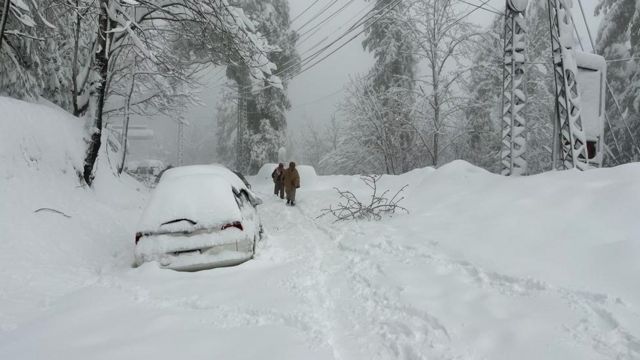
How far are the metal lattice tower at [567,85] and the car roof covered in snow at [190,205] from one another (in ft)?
23.8

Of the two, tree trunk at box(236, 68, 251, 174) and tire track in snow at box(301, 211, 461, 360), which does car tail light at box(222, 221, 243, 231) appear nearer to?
tire track in snow at box(301, 211, 461, 360)

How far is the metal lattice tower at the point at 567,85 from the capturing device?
953 cm

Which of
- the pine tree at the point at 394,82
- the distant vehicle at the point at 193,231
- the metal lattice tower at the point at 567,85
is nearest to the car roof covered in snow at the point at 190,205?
the distant vehicle at the point at 193,231

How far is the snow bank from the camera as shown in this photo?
18.7 feet

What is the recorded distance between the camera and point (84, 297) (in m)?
5.20

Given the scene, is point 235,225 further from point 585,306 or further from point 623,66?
point 623,66

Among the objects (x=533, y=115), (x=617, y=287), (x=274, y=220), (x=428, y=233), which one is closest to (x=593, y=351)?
(x=617, y=287)

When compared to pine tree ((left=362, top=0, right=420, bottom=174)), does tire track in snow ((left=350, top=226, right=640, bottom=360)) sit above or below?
below

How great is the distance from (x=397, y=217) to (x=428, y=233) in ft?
7.61

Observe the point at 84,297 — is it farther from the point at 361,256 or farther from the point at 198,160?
the point at 198,160

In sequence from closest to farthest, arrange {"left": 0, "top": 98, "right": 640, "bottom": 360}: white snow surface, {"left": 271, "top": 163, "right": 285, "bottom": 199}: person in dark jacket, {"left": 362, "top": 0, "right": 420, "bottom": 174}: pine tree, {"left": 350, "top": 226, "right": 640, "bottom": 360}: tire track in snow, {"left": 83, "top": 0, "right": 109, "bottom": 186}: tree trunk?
{"left": 350, "top": 226, "right": 640, "bottom": 360}: tire track in snow
{"left": 0, "top": 98, "right": 640, "bottom": 360}: white snow surface
{"left": 83, "top": 0, "right": 109, "bottom": 186}: tree trunk
{"left": 271, "top": 163, "right": 285, "bottom": 199}: person in dark jacket
{"left": 362, "top": 0, "right": 420, "bottom": 174}: pine tree

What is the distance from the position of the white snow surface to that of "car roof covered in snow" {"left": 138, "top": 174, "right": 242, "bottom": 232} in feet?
2.14

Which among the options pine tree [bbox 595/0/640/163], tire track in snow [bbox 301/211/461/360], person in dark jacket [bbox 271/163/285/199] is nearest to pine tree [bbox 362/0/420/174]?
person in dark jacket [bbox 271/163/285/199]

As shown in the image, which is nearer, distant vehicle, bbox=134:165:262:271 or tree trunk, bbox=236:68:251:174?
distant vehicle, bbox=134:165:262:271
